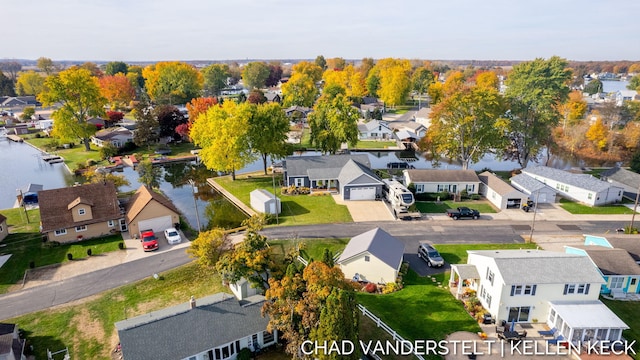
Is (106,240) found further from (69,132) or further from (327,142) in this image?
(69,132)

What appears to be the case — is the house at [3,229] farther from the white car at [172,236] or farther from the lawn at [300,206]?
the lawn at [300,206]

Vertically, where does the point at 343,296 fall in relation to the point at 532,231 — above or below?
above

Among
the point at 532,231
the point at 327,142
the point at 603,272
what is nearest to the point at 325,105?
the point at 327,142

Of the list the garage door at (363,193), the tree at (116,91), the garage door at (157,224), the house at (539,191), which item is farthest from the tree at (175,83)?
the house at (539,191)

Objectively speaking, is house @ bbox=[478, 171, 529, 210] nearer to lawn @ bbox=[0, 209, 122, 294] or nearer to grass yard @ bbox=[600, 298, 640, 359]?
grass yard @ bbox=[600, 298, 640, 359]

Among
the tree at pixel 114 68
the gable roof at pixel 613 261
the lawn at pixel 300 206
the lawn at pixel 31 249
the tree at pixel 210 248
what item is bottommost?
the lawn at pixel 31 249

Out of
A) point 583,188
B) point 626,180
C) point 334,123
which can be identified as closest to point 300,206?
point 334,123
